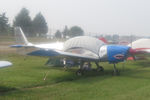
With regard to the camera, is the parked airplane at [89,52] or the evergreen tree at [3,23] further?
the evergreen tree at [3,23]

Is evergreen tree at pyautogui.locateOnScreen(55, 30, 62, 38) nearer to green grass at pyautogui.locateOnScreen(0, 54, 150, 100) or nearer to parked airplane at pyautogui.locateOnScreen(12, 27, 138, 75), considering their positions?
parked airplane at pyautogui.locateOnScreen(12, 27, 138, 75)

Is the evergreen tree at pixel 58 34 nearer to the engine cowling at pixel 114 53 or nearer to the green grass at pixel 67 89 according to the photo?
the engine cowling at pixel 114 53

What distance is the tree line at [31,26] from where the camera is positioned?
1252 inches

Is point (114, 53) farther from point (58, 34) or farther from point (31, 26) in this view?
point (31, 26)

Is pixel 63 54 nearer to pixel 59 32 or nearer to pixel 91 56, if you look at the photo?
pixel 91 56

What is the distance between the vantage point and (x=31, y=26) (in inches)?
1631

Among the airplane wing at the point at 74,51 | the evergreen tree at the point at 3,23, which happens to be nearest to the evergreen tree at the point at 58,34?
the evergreen tree at the point at 3,23

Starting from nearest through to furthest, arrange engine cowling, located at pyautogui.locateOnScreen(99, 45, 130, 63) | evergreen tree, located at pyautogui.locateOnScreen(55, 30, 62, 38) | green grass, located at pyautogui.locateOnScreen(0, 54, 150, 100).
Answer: green grass, located at pyautogui.locateOnScreen(0, 54, 150, 100), engine cowling, located at pyautogui.locateOnScreen(99, 45, 130, 63), evergreen tree, located at pyautogui.locateOnScreen(55, 30, 62, 38)

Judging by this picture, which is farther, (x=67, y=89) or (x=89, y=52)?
(x=89, y=52)

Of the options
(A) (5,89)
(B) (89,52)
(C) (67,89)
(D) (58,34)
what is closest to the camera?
(A) (5,89)

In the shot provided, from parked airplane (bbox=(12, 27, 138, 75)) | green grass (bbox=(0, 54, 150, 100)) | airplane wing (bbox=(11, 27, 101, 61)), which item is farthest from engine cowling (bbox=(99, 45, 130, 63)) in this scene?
green grass (bbox=(0, 54, 150, 100))

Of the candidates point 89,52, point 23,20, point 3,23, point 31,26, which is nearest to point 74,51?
point 89,52

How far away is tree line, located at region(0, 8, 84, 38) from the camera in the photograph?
31.8 meters

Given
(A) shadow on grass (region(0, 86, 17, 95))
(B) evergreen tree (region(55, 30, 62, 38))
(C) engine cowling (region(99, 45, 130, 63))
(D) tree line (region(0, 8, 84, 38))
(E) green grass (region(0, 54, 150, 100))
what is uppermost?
(D) tree line (region(0, 8, 84, 38))
